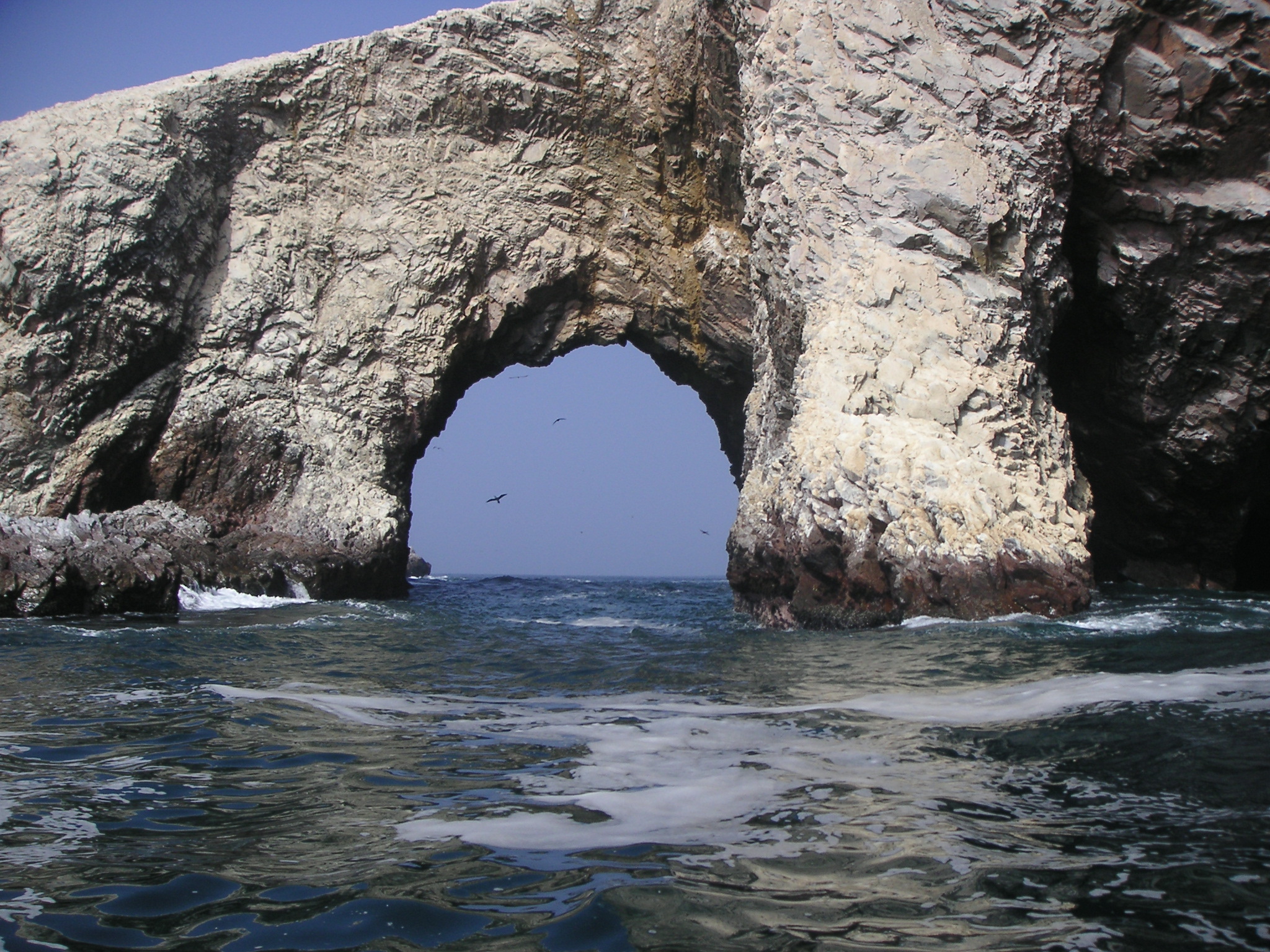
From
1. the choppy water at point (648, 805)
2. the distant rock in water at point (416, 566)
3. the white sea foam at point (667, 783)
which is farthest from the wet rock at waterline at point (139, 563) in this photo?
the distant rock in water at point (416, 566)

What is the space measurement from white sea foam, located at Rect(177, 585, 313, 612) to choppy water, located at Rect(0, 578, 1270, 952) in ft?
19.6

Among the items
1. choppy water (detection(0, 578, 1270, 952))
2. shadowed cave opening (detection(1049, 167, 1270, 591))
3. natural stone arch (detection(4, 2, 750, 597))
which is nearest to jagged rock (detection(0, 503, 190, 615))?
natural stone arch (detection(4, 2, 750, 597))

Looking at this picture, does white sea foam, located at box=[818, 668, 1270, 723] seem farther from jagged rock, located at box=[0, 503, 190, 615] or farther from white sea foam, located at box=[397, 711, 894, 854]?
jagged rock, located at box=[0, 503, 190, 615]

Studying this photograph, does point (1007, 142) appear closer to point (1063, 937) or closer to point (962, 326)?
point (962, 326)

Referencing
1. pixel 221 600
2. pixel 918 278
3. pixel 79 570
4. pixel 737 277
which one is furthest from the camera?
pixel 737 277

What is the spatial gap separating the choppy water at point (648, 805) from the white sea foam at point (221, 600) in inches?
235

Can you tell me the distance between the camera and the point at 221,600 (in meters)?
12.0

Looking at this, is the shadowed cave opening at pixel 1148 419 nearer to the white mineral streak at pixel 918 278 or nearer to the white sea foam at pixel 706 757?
the white mineral streak at pixel 918 278

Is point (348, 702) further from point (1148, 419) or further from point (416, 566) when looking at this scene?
point (416, 566)

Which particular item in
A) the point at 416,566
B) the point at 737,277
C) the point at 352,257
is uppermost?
the point at 352,257

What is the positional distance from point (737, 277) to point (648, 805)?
46.2 feet

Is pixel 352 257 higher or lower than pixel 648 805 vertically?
higher

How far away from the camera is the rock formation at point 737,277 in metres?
9.48

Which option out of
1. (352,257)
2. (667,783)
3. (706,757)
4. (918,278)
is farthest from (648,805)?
(352,257)
